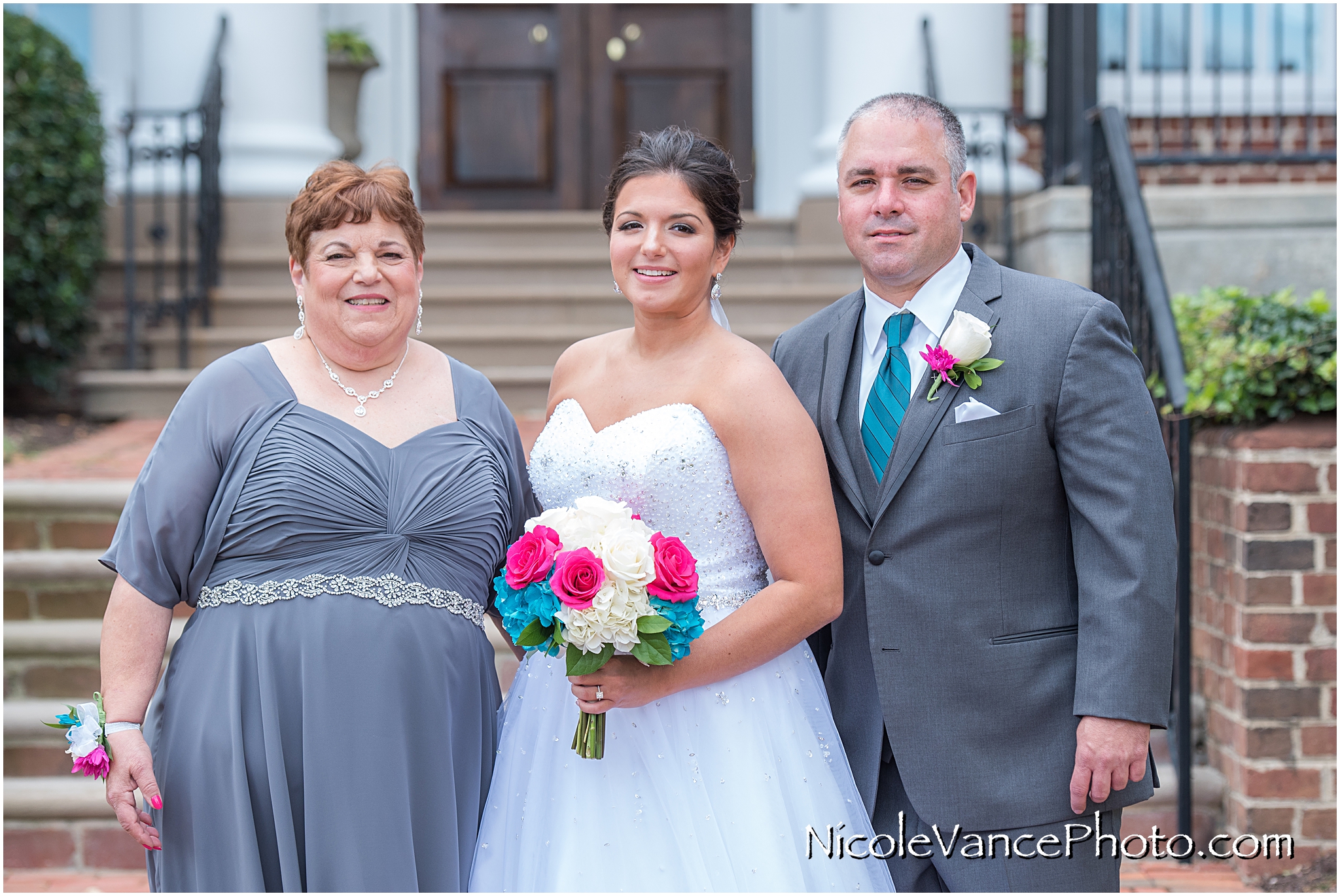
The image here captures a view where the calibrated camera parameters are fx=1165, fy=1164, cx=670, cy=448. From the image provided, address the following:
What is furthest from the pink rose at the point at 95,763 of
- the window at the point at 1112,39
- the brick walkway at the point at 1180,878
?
the window at the point at 1112,39

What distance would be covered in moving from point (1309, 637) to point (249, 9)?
270 inches

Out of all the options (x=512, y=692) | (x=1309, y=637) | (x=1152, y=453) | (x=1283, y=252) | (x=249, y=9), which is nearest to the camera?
(x=1152, y=453)

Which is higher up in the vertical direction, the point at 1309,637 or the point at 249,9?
the point at 249,9

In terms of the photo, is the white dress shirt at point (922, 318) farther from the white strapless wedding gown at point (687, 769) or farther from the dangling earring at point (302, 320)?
the dangling earring at point (302, 320)

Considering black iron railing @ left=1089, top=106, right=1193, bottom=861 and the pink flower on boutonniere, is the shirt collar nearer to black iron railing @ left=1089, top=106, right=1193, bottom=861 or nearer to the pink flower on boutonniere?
the pink flower on boutonniere

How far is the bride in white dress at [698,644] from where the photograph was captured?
2.38 meters

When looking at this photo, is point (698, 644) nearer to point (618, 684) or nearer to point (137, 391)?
point (618, 684)

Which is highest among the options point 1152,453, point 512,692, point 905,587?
point 1152,453

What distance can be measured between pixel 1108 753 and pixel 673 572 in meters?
0.94

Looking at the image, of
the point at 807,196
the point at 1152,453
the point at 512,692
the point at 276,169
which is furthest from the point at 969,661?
the point at 276,169

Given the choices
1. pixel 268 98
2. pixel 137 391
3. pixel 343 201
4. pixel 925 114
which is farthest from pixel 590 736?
pixel 268 98

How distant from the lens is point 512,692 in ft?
8.93

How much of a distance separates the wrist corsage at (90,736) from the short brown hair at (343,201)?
105cm

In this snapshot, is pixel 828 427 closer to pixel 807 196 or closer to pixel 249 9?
pixel 807 196
